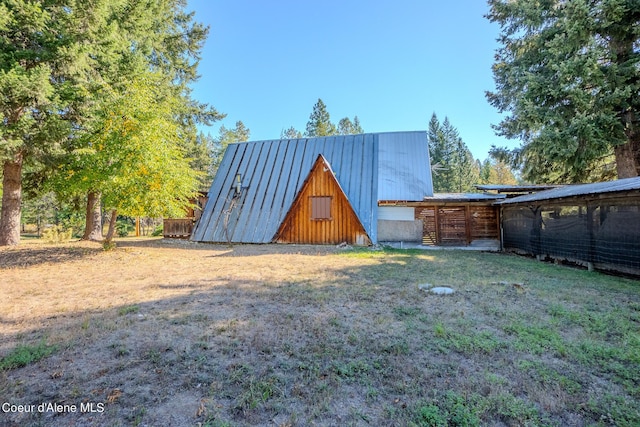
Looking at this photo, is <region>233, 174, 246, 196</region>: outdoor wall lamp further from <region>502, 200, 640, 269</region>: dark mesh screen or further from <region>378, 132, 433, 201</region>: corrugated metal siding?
<region>502, 200, 640, 269</region>: dark mesh screen

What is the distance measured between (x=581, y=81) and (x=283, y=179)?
13.6 metres

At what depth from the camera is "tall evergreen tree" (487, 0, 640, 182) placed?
437 inches

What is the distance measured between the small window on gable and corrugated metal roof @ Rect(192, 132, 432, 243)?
1.16 m

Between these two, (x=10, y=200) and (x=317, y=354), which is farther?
(x=10, y=200)

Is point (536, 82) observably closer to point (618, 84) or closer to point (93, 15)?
point (618, 84)

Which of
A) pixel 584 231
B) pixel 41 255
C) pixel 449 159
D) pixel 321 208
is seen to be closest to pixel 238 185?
pixel 321 208

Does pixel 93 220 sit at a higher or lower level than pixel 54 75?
lower

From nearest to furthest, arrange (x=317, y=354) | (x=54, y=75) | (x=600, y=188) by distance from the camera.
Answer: (x=317, y=354) < (x=600, y=188) < (x=54, y=75)

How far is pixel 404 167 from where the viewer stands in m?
16.5

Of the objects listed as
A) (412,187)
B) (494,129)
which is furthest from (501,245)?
(494,129)

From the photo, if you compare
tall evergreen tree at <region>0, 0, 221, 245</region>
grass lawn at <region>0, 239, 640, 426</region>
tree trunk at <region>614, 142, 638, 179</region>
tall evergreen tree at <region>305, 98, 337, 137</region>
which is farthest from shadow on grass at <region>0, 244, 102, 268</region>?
tall evergreen tree at <region>305, 98, 337, 137</region>

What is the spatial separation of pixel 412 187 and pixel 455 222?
2.77 metres

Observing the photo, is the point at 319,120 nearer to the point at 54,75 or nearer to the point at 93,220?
the point at 93,220

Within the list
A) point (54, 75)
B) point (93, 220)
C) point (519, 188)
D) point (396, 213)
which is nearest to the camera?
point (54, 75)
